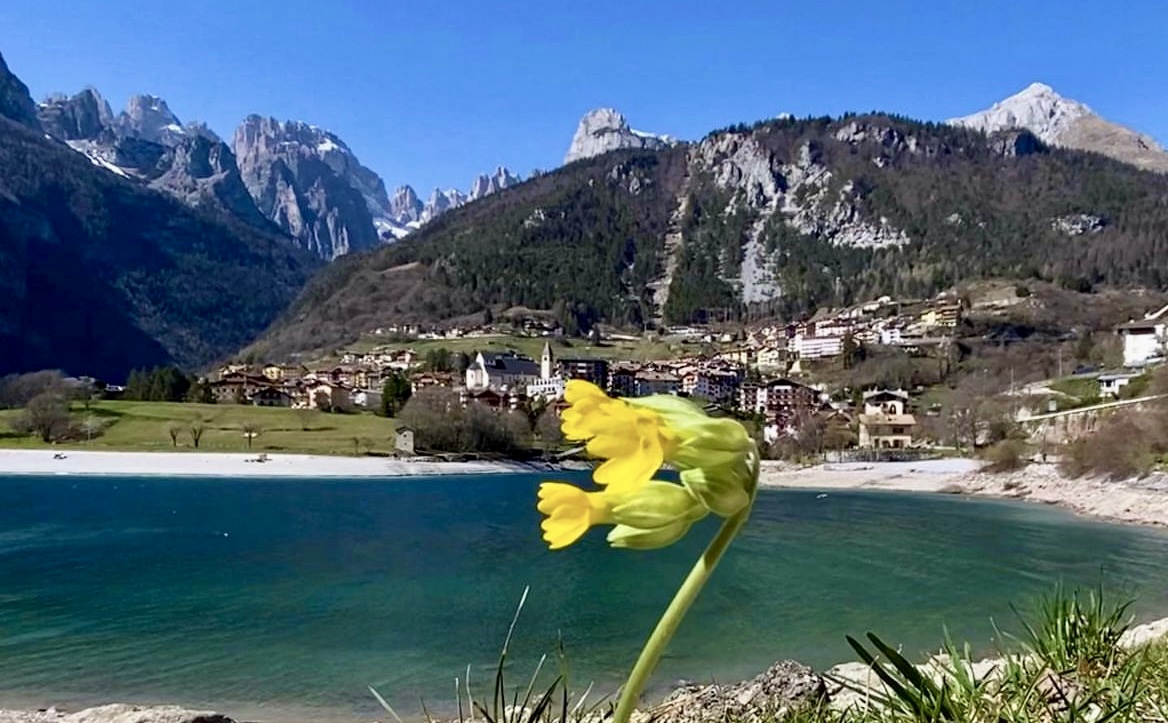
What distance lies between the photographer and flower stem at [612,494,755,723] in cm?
91

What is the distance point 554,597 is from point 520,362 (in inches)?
3799

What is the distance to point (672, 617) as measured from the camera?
918 mm

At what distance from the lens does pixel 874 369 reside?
102312 millimetres

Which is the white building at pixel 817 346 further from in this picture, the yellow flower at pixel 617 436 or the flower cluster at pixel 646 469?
the yellow flower at pixel 617 436

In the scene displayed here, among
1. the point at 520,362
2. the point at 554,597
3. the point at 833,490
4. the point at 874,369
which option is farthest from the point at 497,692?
the point at 520,362

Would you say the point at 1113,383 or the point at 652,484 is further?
the point at 1113,383

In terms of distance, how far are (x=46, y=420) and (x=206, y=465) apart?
21886 mm

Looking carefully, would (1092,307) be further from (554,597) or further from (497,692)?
(497,692)

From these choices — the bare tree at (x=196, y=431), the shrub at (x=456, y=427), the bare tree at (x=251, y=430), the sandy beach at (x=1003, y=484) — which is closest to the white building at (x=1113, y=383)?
the sandy beach at (x=1003, y=484)

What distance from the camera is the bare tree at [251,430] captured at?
74.0 meters

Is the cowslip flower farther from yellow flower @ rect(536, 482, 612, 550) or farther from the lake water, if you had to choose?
the lake water

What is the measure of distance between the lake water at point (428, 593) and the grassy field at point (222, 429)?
29033 mm

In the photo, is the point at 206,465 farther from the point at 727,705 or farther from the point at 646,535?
the point at 646,535

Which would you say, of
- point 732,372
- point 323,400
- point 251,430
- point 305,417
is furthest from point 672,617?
point 732,372
